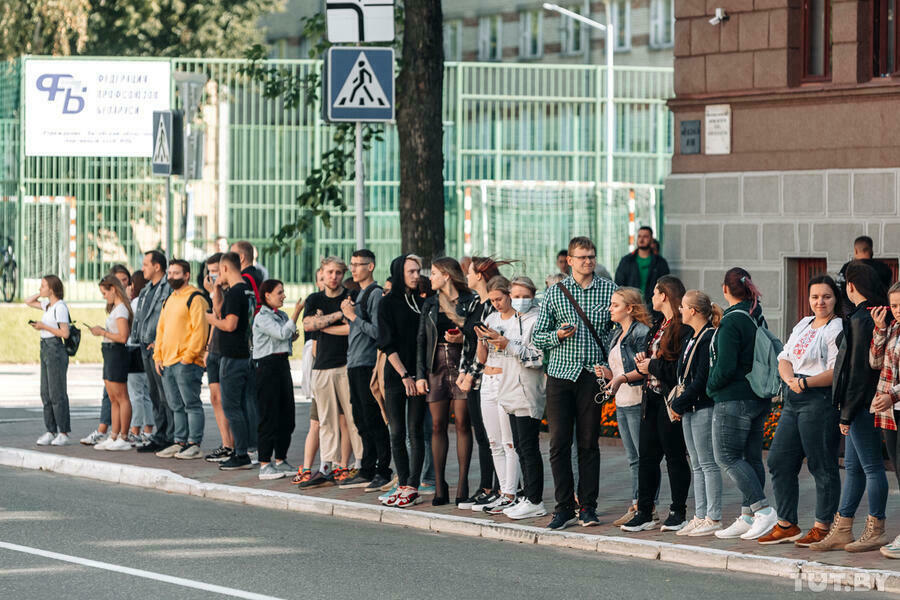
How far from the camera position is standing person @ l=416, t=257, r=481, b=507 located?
38.2ft

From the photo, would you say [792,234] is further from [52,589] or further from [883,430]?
[52,589]

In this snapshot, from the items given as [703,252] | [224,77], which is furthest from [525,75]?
[703,252]

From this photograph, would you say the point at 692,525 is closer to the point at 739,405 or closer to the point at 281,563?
the point at 739,405

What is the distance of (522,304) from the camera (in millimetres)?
11258

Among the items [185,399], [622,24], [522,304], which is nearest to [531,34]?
[622,24]

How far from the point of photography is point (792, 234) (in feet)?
54.6

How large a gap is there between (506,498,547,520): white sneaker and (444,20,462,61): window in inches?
1804

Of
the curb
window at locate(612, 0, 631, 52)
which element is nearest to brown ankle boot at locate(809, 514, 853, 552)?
the curb

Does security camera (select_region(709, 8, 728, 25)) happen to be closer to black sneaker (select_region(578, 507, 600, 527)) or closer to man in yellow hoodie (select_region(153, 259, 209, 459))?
man in yellow hoodie (select_region(153, 259, 209, 459))

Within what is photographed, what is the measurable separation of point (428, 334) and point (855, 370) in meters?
3.32

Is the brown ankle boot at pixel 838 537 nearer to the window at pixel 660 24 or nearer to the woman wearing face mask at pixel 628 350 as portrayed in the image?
the woman wearing face mask at pixel 628 350

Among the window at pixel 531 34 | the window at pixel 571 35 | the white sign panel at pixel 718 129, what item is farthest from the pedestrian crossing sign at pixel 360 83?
the window at pixel 531 34

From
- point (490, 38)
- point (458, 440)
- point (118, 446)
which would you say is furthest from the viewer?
point (490, 38)

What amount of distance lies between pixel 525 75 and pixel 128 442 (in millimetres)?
16277
